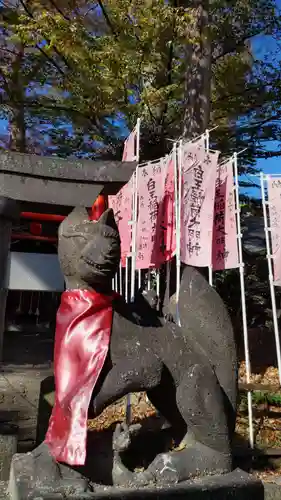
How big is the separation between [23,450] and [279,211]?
3.68 meters

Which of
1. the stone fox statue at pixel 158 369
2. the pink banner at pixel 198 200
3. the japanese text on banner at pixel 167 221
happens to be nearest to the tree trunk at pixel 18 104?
the japanese text on banner at pixel 167 221

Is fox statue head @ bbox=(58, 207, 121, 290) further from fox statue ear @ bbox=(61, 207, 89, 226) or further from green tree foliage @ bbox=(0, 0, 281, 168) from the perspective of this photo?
green tree foliage @ bbox=(0, 0, 281, 168)

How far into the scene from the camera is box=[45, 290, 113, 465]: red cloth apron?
261 cm

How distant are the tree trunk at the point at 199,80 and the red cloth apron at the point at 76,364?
15.3ft

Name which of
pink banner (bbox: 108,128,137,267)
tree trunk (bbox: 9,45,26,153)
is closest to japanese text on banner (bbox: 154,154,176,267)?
pink banner (bbox: 108,128,137,267)

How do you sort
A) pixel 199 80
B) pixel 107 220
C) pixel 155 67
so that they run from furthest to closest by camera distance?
1. pixel 155 67
2. pixel 199 80
3. pixel 107 220

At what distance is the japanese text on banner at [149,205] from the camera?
16.4 ft

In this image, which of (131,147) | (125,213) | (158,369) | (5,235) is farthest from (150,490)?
(131,147)

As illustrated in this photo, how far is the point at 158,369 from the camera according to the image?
2787 mm

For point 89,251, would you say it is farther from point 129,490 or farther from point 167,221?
point 167,221

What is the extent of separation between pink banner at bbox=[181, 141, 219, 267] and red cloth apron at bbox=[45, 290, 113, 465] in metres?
1.82

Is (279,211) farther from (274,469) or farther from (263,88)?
(263,88)

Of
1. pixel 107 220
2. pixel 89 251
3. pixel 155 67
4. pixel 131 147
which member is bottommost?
pixel 89 251

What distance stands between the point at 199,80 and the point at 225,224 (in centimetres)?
302
